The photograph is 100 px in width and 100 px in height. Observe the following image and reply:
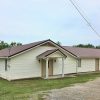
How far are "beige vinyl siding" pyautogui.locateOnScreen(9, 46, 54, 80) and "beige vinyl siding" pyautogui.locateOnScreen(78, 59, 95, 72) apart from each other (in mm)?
8032

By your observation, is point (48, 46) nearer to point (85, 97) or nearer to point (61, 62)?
point (61, 62)

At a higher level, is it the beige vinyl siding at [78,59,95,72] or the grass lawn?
the beige vinyl siding at [78,59,95,72]

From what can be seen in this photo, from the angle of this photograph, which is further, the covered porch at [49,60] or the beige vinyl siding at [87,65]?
the beige vinyl siding at [87,65]

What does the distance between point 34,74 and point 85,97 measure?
41.8ft

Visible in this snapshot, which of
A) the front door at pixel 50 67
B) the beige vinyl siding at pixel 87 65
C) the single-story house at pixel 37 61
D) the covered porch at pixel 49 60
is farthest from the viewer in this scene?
the beige vinyl siding at pixel 87 65

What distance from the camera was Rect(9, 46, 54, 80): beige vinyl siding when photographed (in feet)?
79.0

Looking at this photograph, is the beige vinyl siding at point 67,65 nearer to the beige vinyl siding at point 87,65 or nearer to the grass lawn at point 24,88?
the beige vinyl siding at point 87,65

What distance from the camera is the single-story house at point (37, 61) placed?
953 inches

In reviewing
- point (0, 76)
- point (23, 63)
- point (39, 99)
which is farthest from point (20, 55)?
point (39, 99)

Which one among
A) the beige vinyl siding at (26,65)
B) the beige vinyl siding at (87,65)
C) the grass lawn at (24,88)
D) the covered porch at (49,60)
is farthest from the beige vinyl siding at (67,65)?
the grass lawn at (24,88)

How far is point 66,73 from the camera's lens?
95.6 feet

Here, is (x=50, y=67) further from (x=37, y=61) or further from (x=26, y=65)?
(x=26, y=65)

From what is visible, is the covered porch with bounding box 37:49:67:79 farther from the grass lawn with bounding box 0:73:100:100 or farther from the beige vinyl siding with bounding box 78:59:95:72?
the beige vinyl siding with bounding box 78:59:95:72

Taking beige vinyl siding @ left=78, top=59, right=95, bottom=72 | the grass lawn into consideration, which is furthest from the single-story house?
the grass lawn
